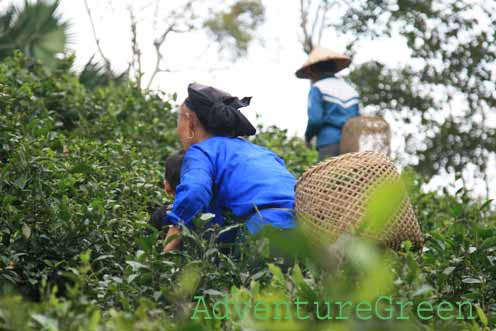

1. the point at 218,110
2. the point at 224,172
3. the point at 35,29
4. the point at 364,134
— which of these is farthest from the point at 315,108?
the point at 35,29

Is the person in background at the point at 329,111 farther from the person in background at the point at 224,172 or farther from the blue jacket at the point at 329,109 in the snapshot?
the person in background at the point at 224,172

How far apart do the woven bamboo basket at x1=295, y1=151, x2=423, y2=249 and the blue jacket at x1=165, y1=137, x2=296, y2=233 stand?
0.24 m

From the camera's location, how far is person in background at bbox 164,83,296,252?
3.20 metres

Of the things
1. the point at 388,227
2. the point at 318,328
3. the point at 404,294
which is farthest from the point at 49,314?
the point at 388,227

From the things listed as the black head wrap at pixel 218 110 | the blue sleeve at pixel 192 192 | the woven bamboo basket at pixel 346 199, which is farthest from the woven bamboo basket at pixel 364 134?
the woven bamboo basket at pixel 346 199

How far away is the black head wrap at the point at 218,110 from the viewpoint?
372 cm

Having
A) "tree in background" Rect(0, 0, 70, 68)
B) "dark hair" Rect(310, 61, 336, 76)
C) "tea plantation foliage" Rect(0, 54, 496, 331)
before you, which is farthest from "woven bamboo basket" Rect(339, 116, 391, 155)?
"tree in background" Rect(0, 0, 70, 68)

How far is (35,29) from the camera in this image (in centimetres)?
1081

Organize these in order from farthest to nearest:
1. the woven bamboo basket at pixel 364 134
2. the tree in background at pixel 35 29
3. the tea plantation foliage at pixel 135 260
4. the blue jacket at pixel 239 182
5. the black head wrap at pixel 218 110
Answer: the tree in background at pixel 35 29 → the woven bamboo basket at pixel 364 134 → the black head wrap at pixel 218 110 → the blue jacket at pixel 239 182 → the tea plantation foliage at pixel 135 260

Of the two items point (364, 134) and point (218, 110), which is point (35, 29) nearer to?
point (364, 134)

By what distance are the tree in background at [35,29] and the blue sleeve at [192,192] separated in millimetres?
7272

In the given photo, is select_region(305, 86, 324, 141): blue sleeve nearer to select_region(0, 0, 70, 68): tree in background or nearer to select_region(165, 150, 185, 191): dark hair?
select_region(165, 150, 185, 191): dark hair

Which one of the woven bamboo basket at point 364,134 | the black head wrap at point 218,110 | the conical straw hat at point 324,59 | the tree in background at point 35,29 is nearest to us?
the black head wrap at point 218,110

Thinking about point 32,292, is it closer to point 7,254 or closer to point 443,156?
point 7,254
